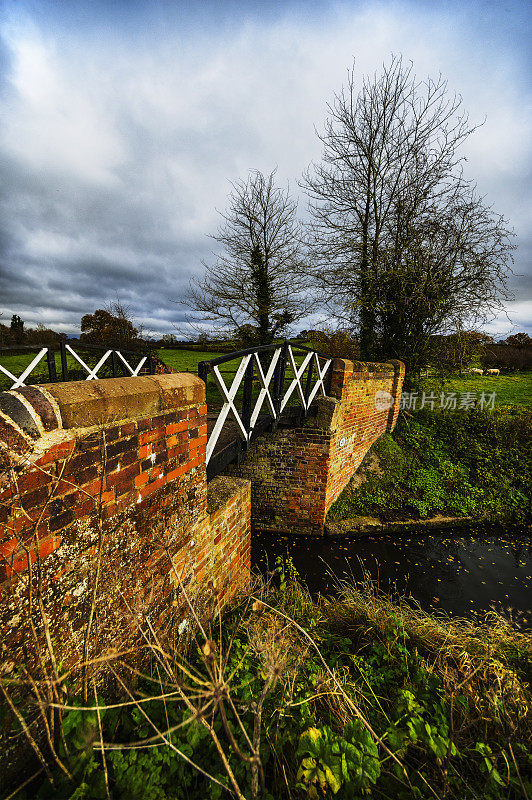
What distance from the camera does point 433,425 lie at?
9.23 metres

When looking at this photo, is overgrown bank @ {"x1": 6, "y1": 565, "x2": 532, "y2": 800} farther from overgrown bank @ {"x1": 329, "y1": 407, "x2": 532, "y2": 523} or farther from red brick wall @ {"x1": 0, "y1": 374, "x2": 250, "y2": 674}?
overgrown bank @ {"x1": 329, "y1": 407, "x2": 532, "y2": 523}

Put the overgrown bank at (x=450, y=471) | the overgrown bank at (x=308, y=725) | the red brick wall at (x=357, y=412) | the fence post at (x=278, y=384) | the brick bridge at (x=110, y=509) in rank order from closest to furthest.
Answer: the overgrown bank at (x=308, y=725)
the brick bridge at (x=110, y=509)
the fence post at (x=278, y=384)
the red brick wall at (x=357, y=412)
the overgrown bank at (x=450, y=471)

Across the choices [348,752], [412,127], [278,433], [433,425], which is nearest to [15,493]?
[348,752]

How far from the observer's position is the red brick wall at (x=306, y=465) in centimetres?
583

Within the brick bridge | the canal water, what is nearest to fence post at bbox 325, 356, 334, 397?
the canal water

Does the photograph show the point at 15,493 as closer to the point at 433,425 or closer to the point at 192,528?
the point at 192,528

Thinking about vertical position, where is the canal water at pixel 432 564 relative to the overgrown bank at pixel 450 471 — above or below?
below

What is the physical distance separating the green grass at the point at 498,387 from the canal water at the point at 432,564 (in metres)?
5.12

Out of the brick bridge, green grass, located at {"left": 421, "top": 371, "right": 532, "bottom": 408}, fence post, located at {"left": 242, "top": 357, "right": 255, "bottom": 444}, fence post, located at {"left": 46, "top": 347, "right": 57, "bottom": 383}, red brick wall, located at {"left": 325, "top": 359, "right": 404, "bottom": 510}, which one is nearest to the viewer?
the brick bridge

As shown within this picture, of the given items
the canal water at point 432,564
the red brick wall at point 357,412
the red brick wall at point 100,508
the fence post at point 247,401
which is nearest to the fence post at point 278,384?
the fence post at point 247,401

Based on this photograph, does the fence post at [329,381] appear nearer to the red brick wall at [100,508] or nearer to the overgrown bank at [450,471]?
the overgrown bank at [450,471]

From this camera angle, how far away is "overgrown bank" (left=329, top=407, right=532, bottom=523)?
6.71m

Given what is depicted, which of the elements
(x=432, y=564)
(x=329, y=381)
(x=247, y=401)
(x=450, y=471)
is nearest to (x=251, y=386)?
(x=247, y=401)

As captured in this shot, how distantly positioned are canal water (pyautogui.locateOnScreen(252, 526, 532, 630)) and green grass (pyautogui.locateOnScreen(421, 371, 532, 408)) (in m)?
5.12
